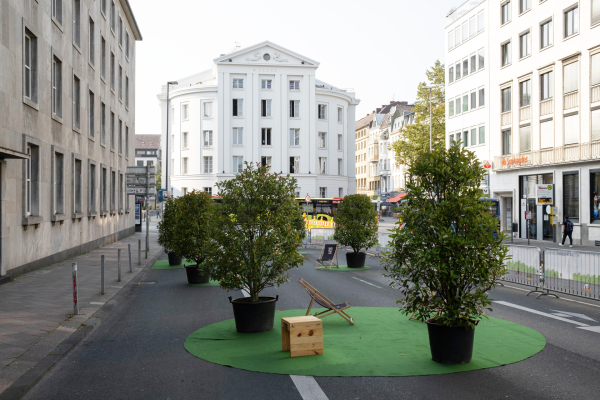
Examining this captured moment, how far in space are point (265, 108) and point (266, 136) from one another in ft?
10.1

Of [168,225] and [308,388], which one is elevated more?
[168,225]

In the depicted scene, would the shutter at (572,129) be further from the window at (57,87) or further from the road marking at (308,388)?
the road marking at (308,388)

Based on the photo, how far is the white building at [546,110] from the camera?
2997cm

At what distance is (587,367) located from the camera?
22.6 ft

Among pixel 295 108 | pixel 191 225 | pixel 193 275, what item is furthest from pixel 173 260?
pixel 295 108

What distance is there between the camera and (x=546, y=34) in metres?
34.1

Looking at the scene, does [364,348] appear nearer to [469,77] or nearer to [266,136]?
[469,77]

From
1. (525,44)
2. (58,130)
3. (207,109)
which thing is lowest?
(58,130)

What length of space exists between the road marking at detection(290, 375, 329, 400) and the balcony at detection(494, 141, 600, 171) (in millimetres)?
27648

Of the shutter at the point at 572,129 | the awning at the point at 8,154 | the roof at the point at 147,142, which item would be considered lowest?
the awning at the point at 8,154

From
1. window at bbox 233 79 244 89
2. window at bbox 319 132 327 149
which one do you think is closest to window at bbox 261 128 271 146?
window at bbox 233 79 244 89

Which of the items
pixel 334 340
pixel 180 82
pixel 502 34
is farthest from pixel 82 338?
pixel 180 82

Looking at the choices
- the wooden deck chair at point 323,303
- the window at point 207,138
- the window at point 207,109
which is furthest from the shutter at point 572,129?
the window at point 207,109

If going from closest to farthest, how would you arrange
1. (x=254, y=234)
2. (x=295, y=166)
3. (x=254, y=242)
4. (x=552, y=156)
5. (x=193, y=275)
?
(x=254, y=242) < (x=254, y=234) < (x=193, y=275) < (x=552, y=156) < (x=295, y=166)
